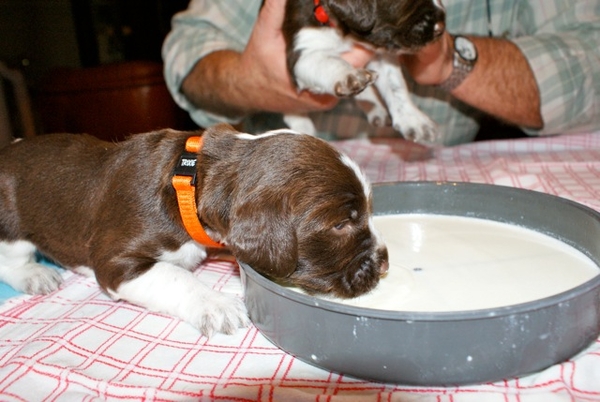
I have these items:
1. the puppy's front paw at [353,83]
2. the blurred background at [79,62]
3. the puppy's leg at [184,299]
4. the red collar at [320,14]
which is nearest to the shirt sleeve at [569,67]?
the red collar at [320,14]

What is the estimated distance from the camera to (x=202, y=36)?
493cm

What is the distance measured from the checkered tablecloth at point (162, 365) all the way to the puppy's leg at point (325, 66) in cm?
104

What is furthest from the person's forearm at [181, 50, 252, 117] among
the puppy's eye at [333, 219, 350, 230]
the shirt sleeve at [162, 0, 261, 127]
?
the puppy's eye at [333, 219, 350, 230]

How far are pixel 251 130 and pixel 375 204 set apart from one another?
8.78ft

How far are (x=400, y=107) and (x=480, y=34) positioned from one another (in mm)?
1562

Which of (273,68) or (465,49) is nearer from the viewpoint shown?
(273,68)

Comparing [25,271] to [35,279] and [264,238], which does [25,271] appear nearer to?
[35,279]

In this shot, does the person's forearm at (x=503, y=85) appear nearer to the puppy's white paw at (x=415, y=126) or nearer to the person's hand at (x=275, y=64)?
the puppy's white paw at (x=415, y=126)

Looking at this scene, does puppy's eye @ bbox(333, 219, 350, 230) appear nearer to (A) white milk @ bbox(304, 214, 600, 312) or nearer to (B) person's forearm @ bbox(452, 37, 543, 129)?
(A) white milk @ bbox(304, 214, 600, 312)

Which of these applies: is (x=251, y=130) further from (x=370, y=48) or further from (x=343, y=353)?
(x=343, y=353)

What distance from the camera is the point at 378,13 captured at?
3.18 m

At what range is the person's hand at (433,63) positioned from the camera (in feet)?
12.7

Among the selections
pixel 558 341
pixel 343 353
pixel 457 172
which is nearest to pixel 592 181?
pixel 457 172

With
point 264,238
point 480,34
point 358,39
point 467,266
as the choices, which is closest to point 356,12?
point 358,39
